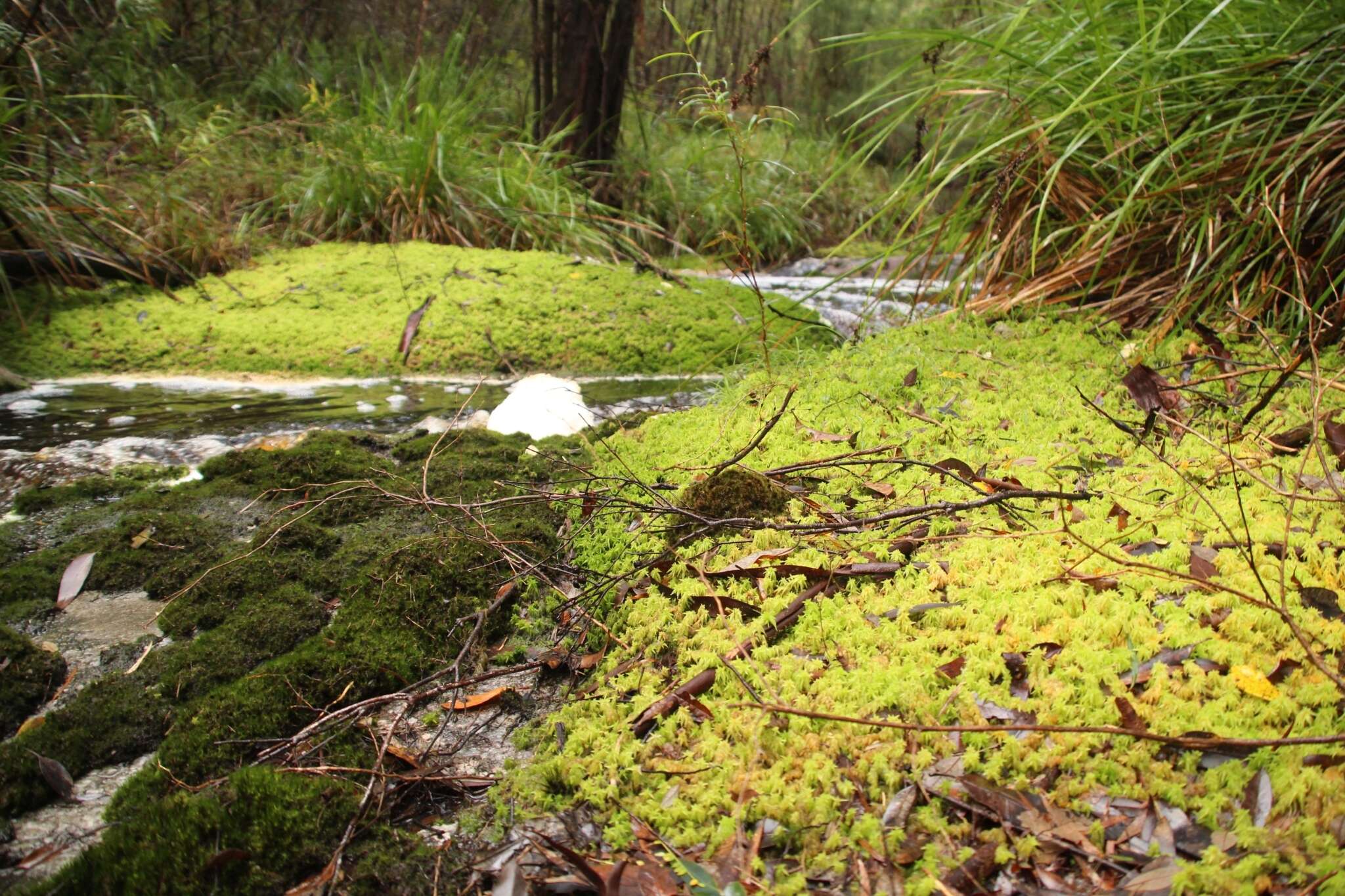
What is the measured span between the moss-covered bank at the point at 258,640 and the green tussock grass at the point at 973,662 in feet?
1.00

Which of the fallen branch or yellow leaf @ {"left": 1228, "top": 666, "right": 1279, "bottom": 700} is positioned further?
yellow leaf @ {"left": 1228, "top": 666, "right": 1279, "bottom": 700}

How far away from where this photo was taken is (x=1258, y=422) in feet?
6.92

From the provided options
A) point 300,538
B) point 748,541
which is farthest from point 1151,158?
point 300,538

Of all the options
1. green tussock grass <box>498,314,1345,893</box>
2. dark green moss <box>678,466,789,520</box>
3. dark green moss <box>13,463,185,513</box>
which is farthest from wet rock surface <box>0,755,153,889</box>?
dark green moss <box>13,463,185,513</box>

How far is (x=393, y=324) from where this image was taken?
4355 mm

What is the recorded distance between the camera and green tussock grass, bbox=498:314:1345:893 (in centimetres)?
117

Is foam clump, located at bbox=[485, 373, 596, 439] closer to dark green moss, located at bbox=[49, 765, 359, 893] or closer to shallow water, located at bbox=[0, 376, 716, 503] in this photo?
shallow water, located at bbox=[0, 376, 716, 503]

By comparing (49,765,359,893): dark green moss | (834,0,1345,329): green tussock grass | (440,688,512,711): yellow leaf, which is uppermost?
(834,0,1345,329): green tussock grass

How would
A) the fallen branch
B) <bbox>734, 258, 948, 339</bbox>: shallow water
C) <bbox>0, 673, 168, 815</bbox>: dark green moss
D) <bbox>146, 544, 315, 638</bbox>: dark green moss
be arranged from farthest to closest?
<bbox>734, 258, 948, 339</bbox>: shallow water → <bbox>146, 544, 315, 638</bbox>: dark green moss → <bbox>0, 673, 168, 815</bbox>: dark green moss → the fallen branch

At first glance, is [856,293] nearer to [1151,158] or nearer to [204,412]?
[1151,158]

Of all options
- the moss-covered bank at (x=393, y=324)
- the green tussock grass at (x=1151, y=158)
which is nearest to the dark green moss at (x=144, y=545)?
the moss-covered bank at (x=393, y=324)

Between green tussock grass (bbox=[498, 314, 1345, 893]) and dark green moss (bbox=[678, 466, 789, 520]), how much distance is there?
65mm

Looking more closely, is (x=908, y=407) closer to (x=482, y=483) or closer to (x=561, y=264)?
(x=482, y=483)

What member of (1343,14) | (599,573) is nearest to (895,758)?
(599,573)
